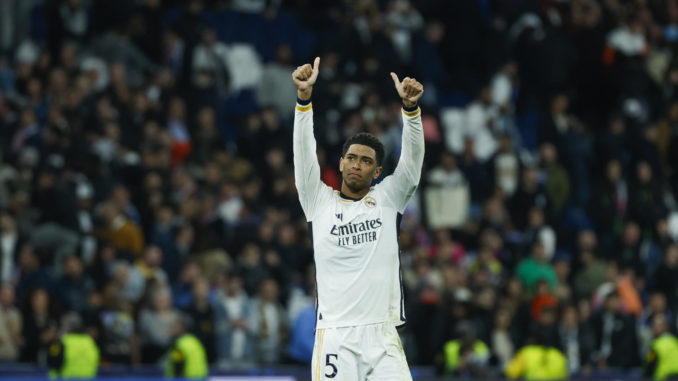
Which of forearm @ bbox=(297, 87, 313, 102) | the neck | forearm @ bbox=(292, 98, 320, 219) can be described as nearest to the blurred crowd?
the neck

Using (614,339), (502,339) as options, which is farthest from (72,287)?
(614,339)

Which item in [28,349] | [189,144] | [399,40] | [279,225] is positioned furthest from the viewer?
[399,40]

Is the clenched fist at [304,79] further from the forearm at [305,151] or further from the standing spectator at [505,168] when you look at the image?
the standing spectator at [505,168]

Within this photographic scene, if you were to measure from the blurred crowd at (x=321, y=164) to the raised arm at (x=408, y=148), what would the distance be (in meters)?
7.22

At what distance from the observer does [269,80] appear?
64.3 ft

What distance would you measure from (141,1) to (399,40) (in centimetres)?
433

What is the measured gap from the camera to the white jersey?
795 centimetres

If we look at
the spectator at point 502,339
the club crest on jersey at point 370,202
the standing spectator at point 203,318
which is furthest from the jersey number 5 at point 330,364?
the spectator at point 502,339

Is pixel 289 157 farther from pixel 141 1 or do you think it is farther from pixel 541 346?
pixel 541 346

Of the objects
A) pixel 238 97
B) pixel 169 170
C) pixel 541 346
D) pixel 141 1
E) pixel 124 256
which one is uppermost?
pixel 141 1

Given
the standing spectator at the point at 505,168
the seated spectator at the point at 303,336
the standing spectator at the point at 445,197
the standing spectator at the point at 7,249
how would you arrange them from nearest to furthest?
the seated spectator at the point at 303,336
the standing spectator at the point at 7,249
the standing spectator at the point at 445,197
the standing spectator at the point at 505,168

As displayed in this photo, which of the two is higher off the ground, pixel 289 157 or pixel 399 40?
pixel 399 40

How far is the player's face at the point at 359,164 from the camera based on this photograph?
802cm

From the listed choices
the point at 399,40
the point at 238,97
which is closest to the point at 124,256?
the point at 238,97
